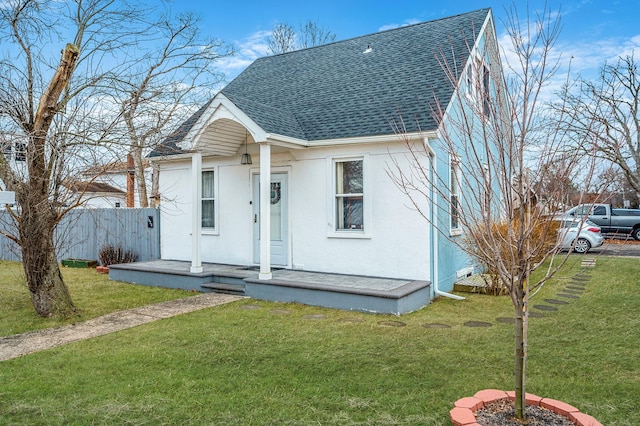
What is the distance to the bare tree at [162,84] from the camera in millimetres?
6957

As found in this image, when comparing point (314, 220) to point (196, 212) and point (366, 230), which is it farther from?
point (196, 212)

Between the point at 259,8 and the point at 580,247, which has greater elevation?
the point at 259,8

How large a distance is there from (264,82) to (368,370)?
10.4 metres

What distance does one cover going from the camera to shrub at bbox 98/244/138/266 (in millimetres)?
13211

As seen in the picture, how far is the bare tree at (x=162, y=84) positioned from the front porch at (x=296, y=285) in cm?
304

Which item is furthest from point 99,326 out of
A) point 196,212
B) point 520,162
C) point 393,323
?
point 520,162

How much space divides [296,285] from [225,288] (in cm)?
188

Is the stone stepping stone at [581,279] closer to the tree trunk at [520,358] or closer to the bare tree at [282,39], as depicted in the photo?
the tree trunk at [520,358]

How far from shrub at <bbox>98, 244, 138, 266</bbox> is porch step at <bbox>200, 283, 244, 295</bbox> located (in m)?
4.97

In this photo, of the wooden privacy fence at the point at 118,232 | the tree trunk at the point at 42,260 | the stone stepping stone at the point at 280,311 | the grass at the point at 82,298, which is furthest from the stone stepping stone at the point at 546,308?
the wooden privacy fence at the point at 118,232

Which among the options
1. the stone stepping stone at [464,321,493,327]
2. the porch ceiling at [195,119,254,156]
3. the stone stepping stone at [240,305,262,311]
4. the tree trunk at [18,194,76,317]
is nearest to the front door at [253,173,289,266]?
the porch ceiling at [195,119,254,156]

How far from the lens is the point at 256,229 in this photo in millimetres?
10531

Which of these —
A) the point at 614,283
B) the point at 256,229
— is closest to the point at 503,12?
the point at 256,229

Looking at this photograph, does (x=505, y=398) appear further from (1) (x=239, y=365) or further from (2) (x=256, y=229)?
(2) (x=256, y=229)
